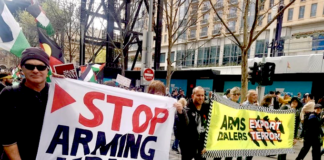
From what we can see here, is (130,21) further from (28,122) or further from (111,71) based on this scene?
(28,122)

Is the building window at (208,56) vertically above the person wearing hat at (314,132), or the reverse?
the building window at (208,56)

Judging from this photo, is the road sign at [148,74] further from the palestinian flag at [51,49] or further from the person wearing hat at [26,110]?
the person wearing hat at [26,110]

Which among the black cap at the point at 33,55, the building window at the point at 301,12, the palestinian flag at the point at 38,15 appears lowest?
the black cap at the point at 33,55

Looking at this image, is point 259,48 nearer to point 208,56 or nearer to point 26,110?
point 208,56

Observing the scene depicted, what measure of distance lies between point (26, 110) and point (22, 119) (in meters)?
0.08

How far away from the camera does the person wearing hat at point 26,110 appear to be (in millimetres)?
→ 1800

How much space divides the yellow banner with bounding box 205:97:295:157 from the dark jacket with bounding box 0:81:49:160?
2418mm

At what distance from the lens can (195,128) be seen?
3543mm

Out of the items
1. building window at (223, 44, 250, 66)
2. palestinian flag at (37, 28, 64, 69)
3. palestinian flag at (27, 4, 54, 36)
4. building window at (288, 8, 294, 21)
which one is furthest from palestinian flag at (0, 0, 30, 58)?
building window at (288, 8, 294, 21)

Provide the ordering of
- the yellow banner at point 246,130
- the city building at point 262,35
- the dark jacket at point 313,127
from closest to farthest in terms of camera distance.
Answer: the yellow banner at point 246,130
the dark jacket at point 313,127
the city building at point 262,35

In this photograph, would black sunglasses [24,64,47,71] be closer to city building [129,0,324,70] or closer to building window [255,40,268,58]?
city building [129,0,324,70]

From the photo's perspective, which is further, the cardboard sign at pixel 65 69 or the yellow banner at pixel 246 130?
the yellow banner at pixel 246 130

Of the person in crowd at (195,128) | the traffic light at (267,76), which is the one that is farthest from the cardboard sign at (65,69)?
the traffic light at (267,76)

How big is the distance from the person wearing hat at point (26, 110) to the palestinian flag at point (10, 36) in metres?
0.89
